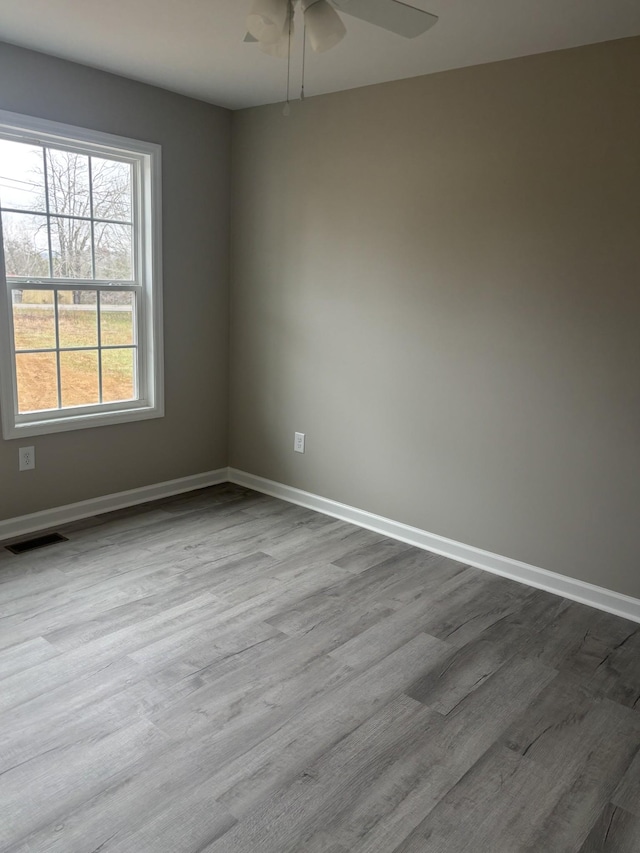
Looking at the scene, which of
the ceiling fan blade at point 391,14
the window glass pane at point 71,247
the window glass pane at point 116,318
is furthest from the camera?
the window glass pane at point 116,318

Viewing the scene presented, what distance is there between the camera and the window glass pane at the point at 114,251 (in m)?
3.57

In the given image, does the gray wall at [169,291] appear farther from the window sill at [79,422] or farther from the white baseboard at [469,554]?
the white baseboard at [469,554]

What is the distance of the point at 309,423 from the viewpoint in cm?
396

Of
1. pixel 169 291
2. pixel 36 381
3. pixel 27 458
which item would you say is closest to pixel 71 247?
pixel 169 291

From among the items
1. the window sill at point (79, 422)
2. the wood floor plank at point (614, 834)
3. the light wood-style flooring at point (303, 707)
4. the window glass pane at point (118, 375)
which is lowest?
the wood floor plank at point (614, 834)

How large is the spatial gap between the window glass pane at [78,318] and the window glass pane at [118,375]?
0.46 feet

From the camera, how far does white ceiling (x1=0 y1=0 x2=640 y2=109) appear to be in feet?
7.82

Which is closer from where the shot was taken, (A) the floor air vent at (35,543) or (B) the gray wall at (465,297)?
(B) the gray wall at (465,297)

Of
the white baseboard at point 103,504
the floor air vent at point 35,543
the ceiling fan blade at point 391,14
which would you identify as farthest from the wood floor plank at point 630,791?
the white baseboard at point 103,504

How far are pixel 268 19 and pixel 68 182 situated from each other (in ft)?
6.66

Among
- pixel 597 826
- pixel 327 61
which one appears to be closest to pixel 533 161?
pixel 327 61

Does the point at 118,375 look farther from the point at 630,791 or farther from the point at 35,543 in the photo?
the point at 630,791

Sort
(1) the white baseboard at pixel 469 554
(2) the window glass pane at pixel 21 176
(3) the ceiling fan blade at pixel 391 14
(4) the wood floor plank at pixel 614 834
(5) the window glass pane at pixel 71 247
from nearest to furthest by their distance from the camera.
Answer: (4) the wood floor plank at pixel 614 834, (3) the ceiling fan blade at pixel 391 14, (1) the white baseboard at pixel 469 554, (2) the window glass pane at pixel 21 176, (5) the window glass pane at pixel 71 247

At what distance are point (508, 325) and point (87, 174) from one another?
234cm
